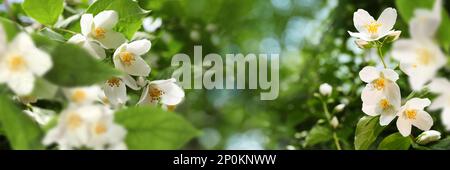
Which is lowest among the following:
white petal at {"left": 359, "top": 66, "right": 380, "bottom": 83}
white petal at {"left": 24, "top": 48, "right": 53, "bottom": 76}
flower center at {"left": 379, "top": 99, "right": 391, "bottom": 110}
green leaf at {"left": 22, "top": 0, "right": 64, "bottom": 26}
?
white petal at {"left": 24, "top": 48, "right": 53, "bottom": 76}

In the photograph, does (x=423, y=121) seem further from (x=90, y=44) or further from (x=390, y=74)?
(x=90, y=44)

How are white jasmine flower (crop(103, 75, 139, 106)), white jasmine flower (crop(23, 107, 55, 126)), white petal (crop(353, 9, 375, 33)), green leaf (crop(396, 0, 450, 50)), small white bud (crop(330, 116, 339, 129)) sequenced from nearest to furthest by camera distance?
green leaf (crop(396, 0, 450, 50))
white jasmine flower (crop(23, 107, 55, 126))
white jasmine flower (crop(103, 75, 139, 106))
white petal (crop(353, 9, 375, 33))
small white bud (crop(330, 116, 339, 129))

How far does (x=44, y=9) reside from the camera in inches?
36.7

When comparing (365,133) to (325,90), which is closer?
(365,133)

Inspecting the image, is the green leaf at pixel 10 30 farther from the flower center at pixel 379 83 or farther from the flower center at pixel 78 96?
the flower center at pixel 379 83

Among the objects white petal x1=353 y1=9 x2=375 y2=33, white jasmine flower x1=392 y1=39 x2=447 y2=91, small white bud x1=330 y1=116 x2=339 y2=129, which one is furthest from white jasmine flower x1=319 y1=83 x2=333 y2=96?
white jasmine flower x1=392 y1=39 x2=447 y2=91

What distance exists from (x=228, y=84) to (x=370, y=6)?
0.67 meters

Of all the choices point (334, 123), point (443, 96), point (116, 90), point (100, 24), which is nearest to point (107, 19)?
point (100, 24)

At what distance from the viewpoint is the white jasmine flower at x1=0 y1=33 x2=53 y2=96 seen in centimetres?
60

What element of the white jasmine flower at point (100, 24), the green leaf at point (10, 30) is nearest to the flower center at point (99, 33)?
the white jasmine flower at point (100, 24)

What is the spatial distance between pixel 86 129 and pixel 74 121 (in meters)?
0.02

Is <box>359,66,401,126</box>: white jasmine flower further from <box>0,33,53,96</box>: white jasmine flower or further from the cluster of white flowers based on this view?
<box>0,33,53,96</box>: white jasmine flower

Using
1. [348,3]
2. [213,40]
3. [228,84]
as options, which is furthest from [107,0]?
[213,40]

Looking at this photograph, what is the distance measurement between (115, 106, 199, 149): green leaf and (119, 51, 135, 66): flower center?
0.29 m
